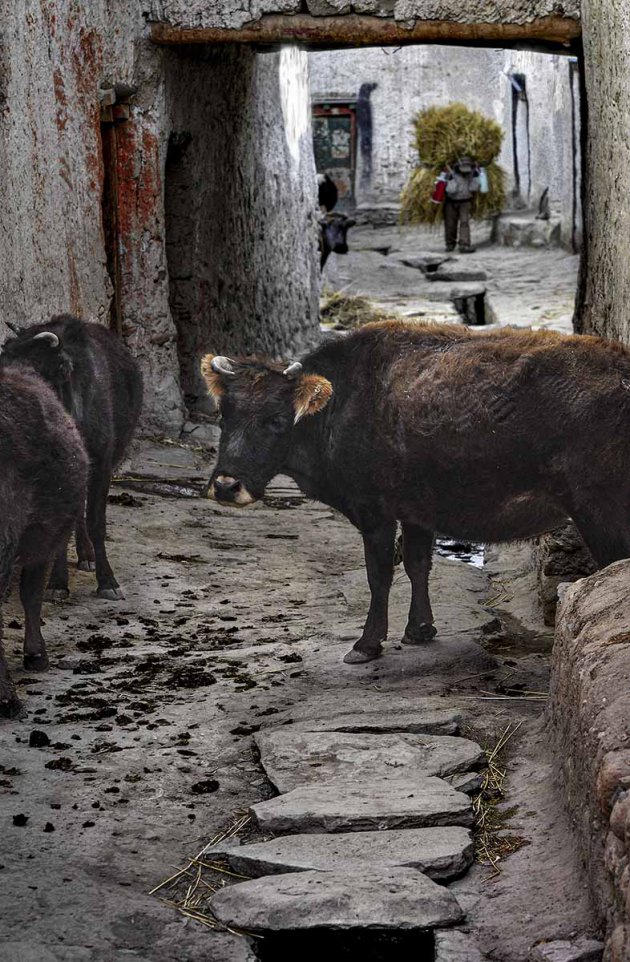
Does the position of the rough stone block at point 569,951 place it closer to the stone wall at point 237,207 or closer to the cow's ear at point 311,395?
the cow's ear at point 311,395

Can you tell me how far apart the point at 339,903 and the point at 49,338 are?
149 inches

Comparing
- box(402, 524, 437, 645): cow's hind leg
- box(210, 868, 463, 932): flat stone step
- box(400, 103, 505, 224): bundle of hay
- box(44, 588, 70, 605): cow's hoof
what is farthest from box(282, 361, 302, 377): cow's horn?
box(400, 103, 505, 224): bundle of hay

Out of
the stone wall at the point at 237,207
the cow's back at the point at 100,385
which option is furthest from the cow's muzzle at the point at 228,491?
the stone wall at the point at 237,207

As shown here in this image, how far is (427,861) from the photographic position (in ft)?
13.8

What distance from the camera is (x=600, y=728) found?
3891mm

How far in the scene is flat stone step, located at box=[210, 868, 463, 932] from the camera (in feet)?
12.8

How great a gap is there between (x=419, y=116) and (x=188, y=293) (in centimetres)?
1840

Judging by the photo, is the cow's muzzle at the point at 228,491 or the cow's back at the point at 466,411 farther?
the cow's muzzle at the point at 228,491

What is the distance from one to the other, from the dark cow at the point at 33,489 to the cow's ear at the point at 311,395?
3.26 feet

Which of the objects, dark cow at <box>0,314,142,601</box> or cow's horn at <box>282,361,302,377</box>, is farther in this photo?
dark cow at <box>0,314,142,601</box>

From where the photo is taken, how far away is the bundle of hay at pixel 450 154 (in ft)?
90.6

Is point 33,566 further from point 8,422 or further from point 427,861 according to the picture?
point 427,861

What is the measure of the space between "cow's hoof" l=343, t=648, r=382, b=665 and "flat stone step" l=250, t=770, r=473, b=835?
1535 millimetres

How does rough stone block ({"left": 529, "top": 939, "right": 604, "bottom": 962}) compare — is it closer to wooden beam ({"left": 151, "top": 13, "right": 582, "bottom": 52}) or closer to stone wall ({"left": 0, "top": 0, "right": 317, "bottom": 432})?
stone wall ({"left": 0, "top": 0, "right": 317, "bottom": 432})
